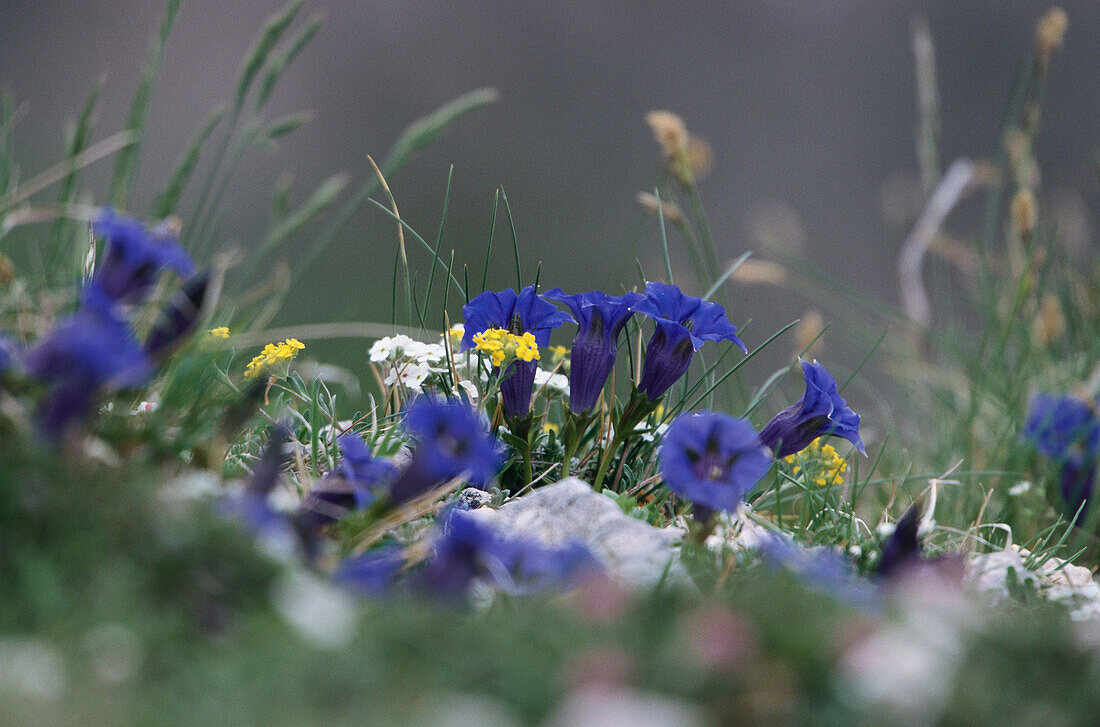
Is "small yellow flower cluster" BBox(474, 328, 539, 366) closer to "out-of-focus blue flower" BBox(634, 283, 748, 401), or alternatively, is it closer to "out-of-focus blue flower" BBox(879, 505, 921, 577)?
"out-of-focus blue flower" BBox(634, 283, 748, 401)

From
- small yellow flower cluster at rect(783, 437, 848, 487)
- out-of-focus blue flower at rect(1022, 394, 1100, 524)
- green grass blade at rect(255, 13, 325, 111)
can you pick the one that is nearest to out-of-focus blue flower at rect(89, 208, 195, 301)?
green grass blade at rect(255, 13, 325, 111)

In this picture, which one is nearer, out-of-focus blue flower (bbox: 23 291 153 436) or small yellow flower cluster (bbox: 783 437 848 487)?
out-of-focus blue flower (bbox: 23 291 153 436)

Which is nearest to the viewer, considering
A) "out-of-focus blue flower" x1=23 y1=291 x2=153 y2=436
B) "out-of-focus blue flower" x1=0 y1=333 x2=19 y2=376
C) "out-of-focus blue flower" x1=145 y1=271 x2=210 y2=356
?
"out-of-focus blue flower" x1=23 y1=291 x2=153 y2=436

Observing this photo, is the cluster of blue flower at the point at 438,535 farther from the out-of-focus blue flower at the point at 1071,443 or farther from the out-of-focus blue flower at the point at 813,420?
the out-of-focus blue flower at the point at 1071,443

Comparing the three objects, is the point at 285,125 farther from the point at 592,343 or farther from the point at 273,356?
the point at 592,343

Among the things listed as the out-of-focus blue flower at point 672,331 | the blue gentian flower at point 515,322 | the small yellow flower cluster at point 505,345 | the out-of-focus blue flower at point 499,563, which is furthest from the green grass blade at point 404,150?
the out-of-focus blue flower at point 499,563

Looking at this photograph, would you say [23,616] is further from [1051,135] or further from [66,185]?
[1051,135]
